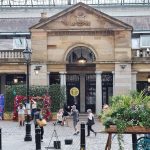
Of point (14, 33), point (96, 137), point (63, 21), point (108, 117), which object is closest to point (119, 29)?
point (63, 21)

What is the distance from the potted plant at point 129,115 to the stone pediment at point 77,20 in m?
29.3

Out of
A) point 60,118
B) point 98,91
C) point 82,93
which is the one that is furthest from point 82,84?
point 60,118

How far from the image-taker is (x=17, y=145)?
86.1 feet

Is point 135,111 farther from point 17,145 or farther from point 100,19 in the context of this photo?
point 100,19

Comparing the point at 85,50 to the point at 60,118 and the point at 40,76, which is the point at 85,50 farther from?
the point at 60,118

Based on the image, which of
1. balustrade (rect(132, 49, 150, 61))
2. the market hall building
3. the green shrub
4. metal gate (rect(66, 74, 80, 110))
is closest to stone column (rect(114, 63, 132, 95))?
the market hall building

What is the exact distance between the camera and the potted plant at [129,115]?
1652cm

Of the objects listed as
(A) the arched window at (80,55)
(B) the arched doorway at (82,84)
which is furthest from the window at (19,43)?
(A) the arched window at (80,55)

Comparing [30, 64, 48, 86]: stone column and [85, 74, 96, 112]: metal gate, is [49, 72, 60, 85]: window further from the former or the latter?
[85, 74, 96, 112]: metal gate

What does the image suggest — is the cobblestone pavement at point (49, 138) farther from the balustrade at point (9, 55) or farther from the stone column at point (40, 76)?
the balustrade at point (9, 55)

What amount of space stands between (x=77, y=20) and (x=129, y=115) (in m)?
30.2

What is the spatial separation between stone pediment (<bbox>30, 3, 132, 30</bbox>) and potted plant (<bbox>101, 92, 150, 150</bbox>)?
29.3 metres

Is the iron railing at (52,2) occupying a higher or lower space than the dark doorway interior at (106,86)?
higher

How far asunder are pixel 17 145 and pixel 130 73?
20913 mm
